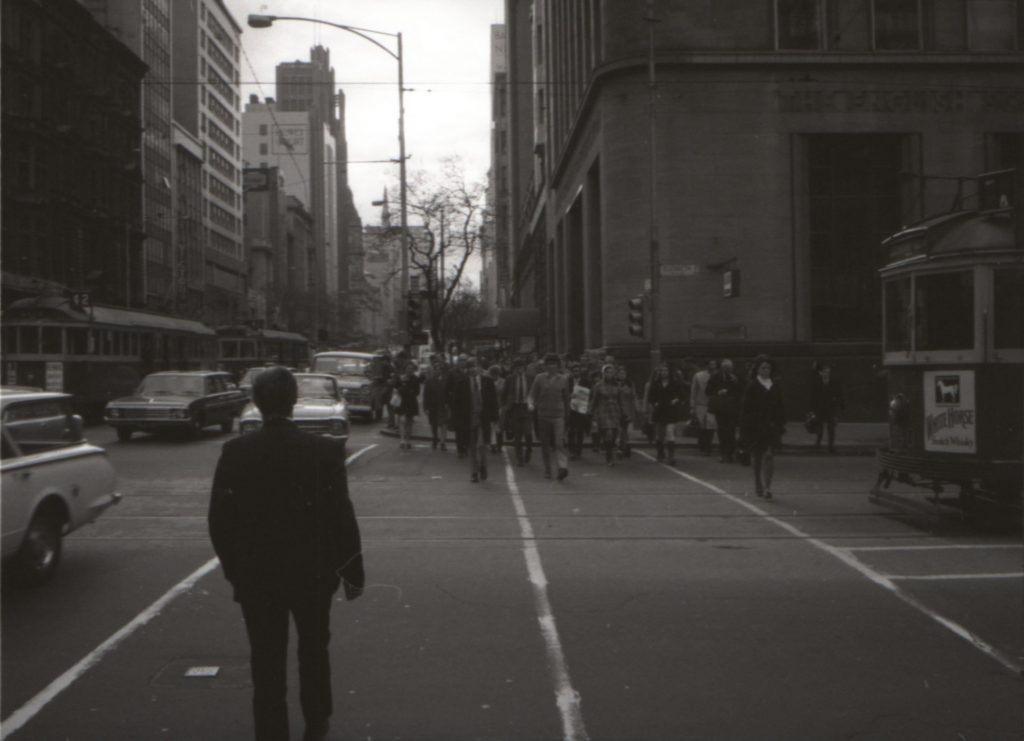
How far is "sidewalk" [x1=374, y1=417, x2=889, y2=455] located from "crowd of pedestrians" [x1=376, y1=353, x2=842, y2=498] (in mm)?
421

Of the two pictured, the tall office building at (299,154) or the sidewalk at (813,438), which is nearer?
Answer: the sidewalk at (813,438)

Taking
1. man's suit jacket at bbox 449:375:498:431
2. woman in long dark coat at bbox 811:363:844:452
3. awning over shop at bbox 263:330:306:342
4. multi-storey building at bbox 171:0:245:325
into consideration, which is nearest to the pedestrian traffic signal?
woman in long dark coat at bbox 811:363:844:452

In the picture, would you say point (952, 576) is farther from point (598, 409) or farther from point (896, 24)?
point (896, 24)

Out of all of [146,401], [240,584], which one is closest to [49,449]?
[240,584]

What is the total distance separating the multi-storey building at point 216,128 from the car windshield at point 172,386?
67.5 metres

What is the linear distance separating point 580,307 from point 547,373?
26764mm

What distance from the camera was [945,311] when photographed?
11.2 meters

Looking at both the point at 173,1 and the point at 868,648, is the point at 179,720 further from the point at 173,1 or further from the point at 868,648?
the point at 173,1

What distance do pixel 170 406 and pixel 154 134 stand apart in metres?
61.9

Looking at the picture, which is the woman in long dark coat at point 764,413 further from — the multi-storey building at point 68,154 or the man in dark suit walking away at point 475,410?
the multi-storey building at point 68,154

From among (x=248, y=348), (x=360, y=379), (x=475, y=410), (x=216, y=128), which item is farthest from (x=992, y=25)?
(x=216, y=128)

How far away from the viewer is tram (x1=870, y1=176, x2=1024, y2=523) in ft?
35.2

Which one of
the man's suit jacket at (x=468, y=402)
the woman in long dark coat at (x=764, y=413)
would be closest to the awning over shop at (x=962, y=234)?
the woman in long dark coat at (x=764, y=413)

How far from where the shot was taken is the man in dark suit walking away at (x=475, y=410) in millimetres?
15797
